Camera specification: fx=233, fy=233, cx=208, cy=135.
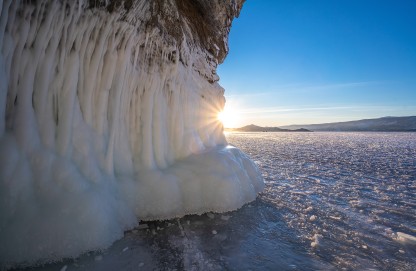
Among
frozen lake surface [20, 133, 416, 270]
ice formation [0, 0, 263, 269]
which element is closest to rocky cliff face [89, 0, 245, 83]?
ice formation [0, 0, 263, 269]

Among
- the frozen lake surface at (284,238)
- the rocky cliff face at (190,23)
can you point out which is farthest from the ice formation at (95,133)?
the frozen lake surface at (284,238)

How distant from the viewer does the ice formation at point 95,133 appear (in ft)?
6.52

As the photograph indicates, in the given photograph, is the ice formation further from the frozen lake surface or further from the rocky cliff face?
the frozen lake surface

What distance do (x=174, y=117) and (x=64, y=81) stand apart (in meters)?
1.76

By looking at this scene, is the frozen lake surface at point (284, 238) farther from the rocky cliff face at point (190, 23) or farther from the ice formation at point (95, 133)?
the rocky cliff face at point (190, 23)

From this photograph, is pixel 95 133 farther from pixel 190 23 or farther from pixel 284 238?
pixel 190 23

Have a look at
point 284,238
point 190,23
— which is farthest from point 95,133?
point 190,23

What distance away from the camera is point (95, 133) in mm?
2770

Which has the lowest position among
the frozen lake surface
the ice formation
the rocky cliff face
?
the frozen lake surface

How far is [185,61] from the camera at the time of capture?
433cm

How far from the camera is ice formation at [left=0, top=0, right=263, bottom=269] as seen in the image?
6.52ft

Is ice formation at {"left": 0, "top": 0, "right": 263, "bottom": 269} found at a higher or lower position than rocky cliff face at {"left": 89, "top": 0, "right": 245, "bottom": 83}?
lower

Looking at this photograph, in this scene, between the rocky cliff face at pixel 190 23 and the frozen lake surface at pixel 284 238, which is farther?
the rocky cliff face at pixel 190 23

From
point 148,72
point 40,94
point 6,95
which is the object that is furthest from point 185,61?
point 6,95
